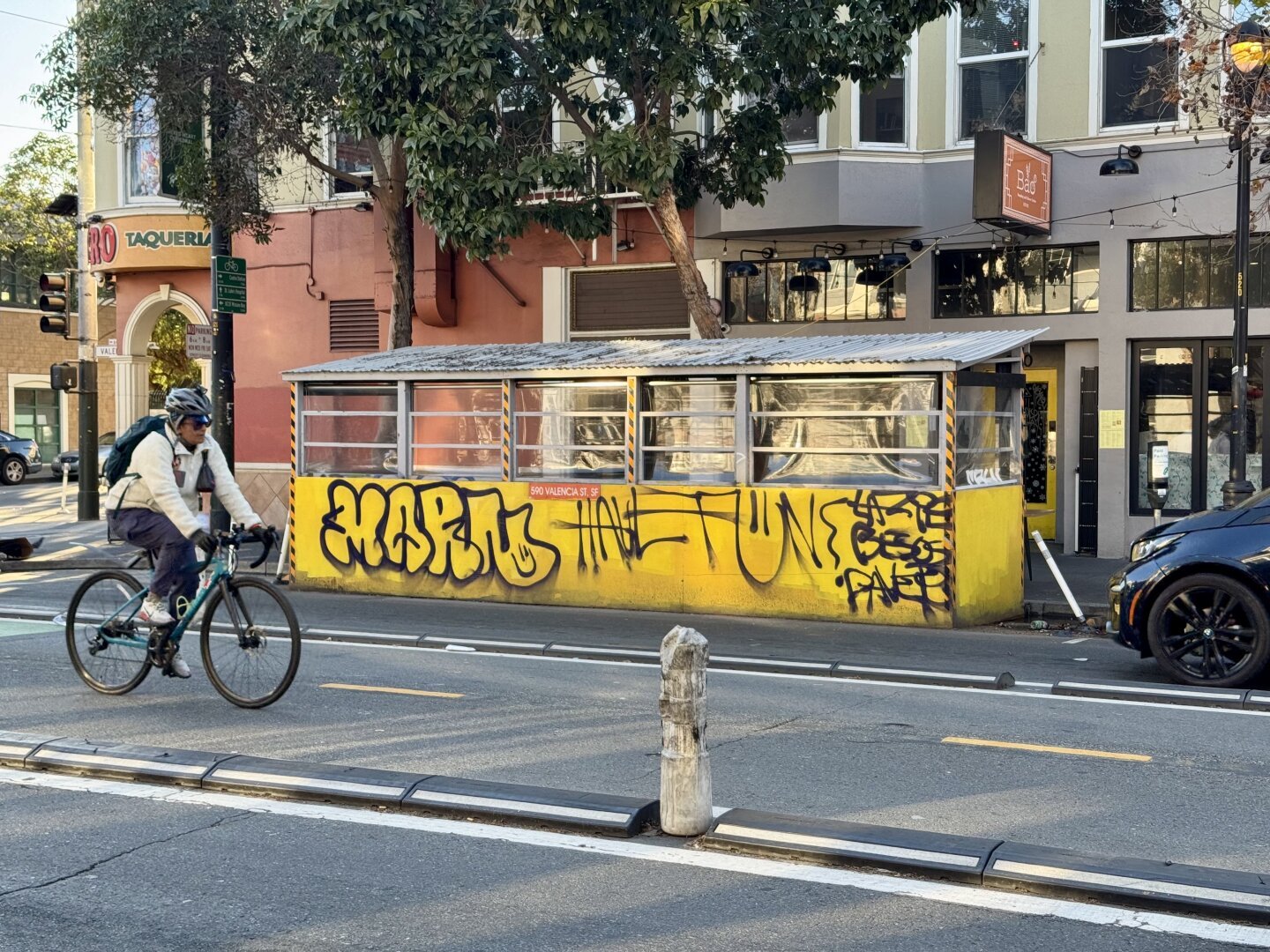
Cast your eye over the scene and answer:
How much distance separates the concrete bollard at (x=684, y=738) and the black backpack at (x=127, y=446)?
4105 mm

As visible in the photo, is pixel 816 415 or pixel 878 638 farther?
pixel 816 415

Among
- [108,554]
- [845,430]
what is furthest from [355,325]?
[845,430]

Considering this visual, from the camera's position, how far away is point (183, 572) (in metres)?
8.67

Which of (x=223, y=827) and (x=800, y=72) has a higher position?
(x=800, y=72)

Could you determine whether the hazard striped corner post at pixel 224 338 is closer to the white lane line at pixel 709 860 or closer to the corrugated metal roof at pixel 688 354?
the corrugated metal roof at pixel 688 354

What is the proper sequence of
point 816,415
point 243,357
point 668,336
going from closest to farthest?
point 816,415, point 668,336, point 243,357

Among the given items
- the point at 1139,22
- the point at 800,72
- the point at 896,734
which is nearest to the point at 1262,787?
the point at 896,734

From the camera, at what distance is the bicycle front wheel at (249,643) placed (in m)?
8.24

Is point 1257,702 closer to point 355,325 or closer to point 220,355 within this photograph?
point 220,355

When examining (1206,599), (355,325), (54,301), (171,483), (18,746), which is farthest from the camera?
(355,325)

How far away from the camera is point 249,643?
331 inches

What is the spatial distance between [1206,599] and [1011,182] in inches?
298

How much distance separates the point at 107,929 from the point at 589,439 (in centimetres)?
1025

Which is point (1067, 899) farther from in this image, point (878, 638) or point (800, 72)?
point (800, 72)
